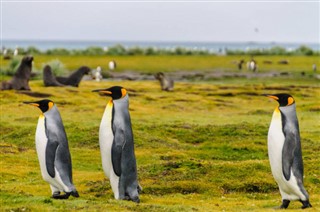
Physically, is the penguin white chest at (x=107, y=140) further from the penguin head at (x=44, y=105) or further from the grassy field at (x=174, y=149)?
the penguin head at (x=44, y=105)

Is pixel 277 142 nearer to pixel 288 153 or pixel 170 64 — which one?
pixel 288 153

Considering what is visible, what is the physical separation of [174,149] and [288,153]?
10286 mm

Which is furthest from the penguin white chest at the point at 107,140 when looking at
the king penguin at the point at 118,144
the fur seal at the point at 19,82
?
the fur seal at the point at 19,82

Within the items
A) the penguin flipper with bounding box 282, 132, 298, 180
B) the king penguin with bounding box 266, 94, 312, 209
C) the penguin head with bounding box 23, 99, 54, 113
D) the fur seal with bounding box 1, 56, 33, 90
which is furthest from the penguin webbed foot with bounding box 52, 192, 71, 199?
the fur seal with bounding box 1, 56, 33, 90

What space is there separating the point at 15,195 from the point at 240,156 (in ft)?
34.1

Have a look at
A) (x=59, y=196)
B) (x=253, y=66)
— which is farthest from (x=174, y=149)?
(x=253, y=66)

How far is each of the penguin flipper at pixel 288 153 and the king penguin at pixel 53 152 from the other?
3802 mm

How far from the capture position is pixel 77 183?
15945mm

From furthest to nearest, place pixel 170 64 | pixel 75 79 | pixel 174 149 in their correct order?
pixel 170 64
pixel 75 79
pixel 174 149

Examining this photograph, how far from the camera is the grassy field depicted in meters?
13.6

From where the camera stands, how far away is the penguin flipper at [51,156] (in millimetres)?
12234

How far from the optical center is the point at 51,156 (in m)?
12.2

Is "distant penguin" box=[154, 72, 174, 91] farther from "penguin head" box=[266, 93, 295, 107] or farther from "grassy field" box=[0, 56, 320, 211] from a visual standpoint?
"penguin head" box=[266, 93, 295, 107]

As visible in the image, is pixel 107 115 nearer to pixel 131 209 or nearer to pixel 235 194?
pixel 131 209
